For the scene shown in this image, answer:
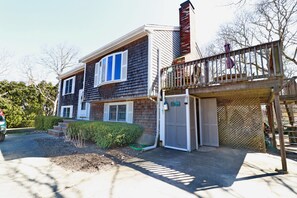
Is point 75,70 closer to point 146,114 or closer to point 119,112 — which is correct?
point 119,112

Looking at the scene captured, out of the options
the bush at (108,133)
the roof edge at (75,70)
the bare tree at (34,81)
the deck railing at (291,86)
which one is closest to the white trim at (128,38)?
the roof edge at (75,70)

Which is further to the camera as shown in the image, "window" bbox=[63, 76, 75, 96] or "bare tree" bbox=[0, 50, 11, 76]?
"bare tree" bbox=[0, 50, 11, 76]

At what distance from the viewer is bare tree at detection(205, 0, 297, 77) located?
12294 mm

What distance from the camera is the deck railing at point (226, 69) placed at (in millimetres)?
4334

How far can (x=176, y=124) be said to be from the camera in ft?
21.3

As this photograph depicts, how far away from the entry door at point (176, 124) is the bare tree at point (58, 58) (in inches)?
841

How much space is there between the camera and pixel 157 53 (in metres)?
7.35

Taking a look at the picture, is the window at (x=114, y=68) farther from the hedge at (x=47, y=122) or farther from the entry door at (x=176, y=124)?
the hedge at (x=47, y=122)

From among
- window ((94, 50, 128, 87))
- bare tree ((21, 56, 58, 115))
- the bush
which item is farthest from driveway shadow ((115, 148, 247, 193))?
bare tree ((21, 56, 58, 115))

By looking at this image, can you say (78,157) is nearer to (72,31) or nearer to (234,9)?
(234,9)

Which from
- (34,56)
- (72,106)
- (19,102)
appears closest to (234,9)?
(72,106)

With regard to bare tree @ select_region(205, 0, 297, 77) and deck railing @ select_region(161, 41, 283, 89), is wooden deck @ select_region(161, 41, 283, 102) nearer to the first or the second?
deck railing @ select_region(161, 41, 283, 89)

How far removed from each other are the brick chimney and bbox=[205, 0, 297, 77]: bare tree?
5522 mm

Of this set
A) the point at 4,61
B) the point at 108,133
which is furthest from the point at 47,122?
the point at 4,61
